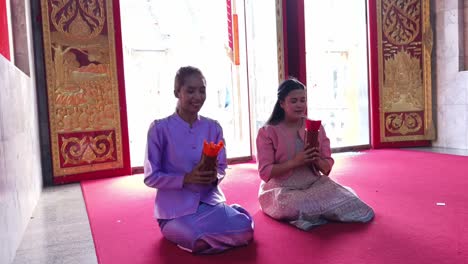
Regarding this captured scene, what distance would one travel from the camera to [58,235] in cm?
238

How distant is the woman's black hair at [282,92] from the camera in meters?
2.33

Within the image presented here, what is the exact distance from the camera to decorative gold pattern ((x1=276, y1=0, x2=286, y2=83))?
17.1 feet

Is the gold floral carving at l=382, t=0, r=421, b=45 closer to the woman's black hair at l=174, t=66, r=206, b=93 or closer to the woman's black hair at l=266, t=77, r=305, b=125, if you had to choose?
the woman's black hair at l=266, t=77, r=305, b=125

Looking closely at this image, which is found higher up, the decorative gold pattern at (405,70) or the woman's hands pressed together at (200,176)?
the decorative gold pattern at (405,70)

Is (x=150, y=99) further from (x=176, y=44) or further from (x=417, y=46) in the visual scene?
(x=417, y=46)

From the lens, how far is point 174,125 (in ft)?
6.78

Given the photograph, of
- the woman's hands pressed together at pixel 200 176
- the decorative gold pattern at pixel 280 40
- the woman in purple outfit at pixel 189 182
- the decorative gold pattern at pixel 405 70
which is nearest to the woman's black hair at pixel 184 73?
the woman in purple outfit at pixel 189 182

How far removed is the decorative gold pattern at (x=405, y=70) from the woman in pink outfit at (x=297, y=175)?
140 inches

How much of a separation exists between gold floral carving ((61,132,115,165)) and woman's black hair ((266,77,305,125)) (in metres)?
2.51

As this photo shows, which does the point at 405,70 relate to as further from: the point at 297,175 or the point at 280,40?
the point at 297,175

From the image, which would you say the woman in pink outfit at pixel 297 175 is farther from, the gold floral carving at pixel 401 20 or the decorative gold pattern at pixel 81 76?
the gold floral carving at pixel 401 20

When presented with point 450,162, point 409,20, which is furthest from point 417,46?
point 450,162

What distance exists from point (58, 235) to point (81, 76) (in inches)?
91.4

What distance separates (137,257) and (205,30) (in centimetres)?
663
